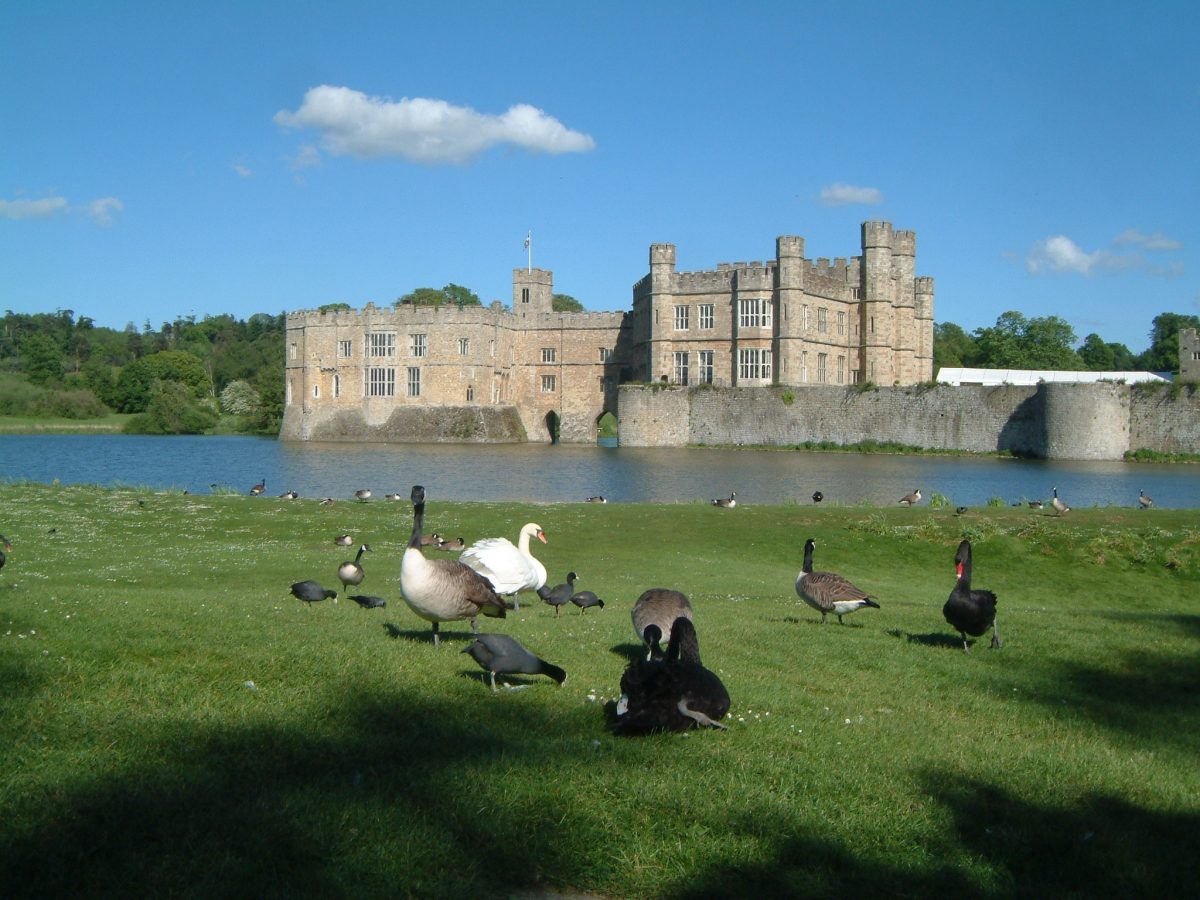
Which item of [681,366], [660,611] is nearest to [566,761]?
[660,611]

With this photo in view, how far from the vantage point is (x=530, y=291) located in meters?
88.4

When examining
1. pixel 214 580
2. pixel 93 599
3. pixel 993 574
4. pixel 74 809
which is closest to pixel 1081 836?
pixel 74 809

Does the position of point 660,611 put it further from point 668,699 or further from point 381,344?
point 381,344

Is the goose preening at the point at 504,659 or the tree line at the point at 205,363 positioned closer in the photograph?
the goose preening at the point at 504,659

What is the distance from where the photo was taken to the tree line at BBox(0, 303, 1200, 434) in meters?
104

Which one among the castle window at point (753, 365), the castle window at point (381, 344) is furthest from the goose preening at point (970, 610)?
the castle window at point (381, 344)

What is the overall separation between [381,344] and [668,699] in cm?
7841

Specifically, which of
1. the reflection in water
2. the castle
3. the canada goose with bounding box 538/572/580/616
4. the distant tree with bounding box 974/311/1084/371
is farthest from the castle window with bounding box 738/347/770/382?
the canada goose with bounding box 538/572/580/616

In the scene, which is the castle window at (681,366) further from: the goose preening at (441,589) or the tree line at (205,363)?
the goose preening at (441,589)

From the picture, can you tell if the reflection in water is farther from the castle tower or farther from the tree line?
the tree line

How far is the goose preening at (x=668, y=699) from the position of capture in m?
7.17

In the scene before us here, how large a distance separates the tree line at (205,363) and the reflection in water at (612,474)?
3177 cm

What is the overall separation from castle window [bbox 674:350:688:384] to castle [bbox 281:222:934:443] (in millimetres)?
67

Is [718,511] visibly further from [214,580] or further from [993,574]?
[214,580]
